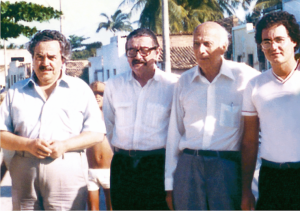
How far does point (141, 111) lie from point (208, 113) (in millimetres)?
677

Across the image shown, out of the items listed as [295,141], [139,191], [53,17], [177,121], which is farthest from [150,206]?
[53,17]

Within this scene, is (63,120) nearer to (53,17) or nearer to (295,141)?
(295,141)

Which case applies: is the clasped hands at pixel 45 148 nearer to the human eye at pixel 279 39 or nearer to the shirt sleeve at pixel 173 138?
the shirt sleeve at pixel 173 138

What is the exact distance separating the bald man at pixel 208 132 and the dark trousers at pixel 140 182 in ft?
0.56

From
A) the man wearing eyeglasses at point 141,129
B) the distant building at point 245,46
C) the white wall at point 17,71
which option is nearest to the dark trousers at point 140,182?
the man wearing eyeglasses at point 141,129

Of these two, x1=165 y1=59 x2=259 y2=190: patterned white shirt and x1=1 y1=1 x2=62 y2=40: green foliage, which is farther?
x1=1 y1=1 x2=62 y2=40: green foliage

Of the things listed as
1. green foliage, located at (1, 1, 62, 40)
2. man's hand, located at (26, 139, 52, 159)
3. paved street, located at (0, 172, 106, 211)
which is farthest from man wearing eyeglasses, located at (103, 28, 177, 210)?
green foliage, located at (1, 1, 62, 40)

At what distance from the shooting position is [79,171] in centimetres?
331

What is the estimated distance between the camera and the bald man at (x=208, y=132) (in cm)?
320

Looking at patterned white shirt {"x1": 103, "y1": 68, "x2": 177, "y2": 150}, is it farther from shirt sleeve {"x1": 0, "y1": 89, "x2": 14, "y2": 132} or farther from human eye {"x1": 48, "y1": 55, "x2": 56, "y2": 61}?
shirt sleeve {"x1": 0, "y1": 89, "x2": 14, "y2": 132}

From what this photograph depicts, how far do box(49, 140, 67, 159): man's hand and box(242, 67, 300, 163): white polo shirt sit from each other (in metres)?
1.41

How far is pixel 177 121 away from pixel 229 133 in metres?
0.46

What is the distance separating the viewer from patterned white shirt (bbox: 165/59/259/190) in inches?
128

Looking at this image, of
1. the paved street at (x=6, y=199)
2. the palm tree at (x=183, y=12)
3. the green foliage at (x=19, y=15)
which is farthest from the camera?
the palm tree at (x=183, y=12)
